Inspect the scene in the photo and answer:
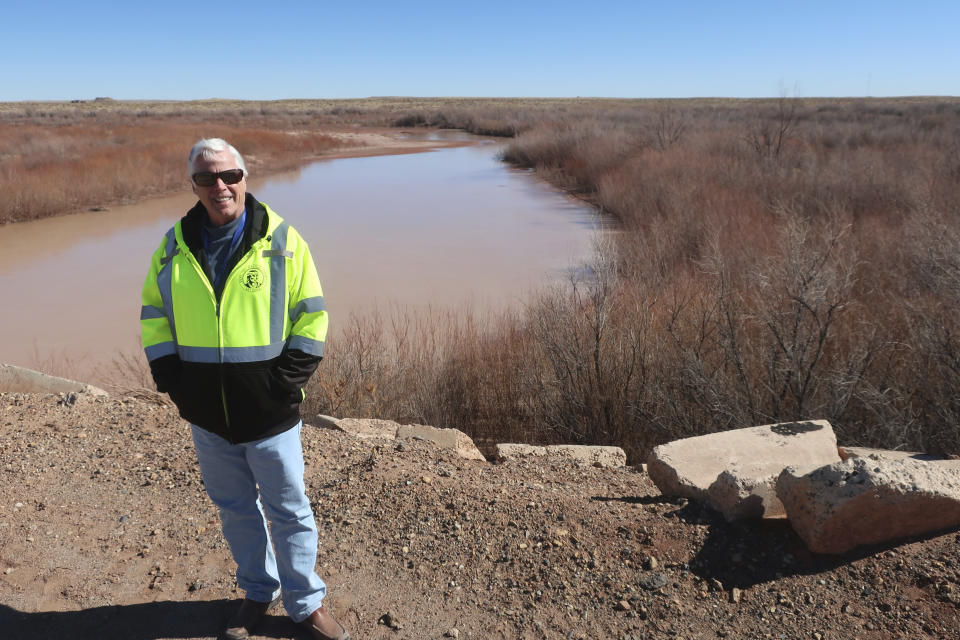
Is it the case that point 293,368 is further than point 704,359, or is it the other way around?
point 704,359

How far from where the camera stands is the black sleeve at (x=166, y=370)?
238cm

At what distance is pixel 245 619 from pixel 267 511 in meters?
0.54

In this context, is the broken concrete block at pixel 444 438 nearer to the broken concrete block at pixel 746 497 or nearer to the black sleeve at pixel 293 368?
the broken concrete block at pixel 746 497

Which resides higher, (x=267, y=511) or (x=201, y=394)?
Result: (x=201, y=394)

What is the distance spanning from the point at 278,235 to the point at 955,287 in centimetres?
640

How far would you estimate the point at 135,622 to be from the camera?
292cm

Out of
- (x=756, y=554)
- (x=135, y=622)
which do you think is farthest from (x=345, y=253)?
(x=756, y=554)

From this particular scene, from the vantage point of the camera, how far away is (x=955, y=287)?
644cm

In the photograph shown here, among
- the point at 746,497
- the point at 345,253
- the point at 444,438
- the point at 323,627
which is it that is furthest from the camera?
the point at 345,253

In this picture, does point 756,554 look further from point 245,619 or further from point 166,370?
point 166,370

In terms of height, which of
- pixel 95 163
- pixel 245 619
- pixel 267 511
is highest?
pixel 95 163

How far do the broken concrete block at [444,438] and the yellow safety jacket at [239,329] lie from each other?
261cm

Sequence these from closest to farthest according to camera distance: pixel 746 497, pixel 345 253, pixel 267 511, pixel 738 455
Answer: pixel 267 511
pixel 746 497
pixel 738 455
pixel 345 253

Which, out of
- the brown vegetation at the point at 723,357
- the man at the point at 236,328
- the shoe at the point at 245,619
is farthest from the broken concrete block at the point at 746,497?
the brown vegetation at the point at 723,357
